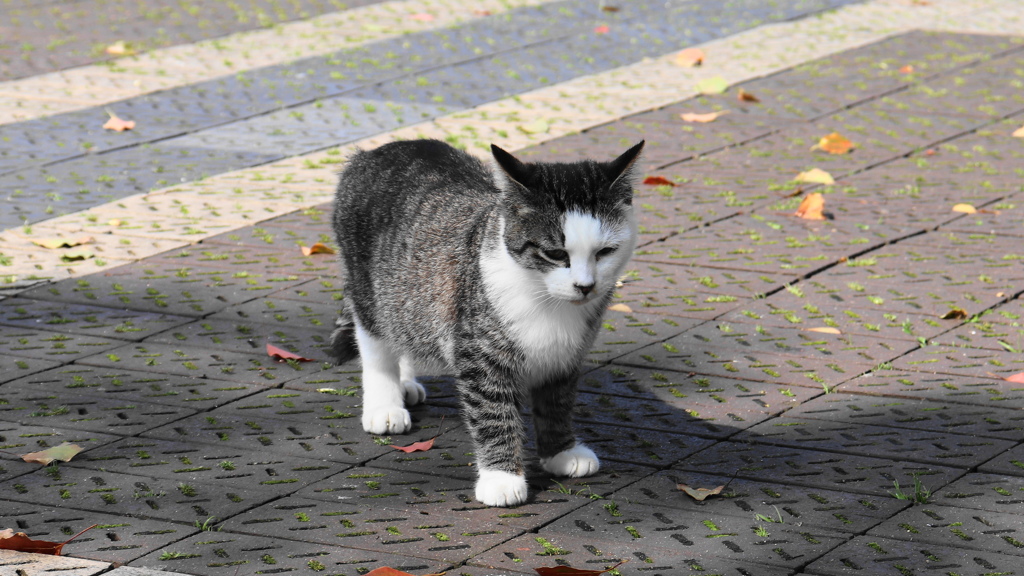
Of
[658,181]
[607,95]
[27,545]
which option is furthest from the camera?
[607,95]

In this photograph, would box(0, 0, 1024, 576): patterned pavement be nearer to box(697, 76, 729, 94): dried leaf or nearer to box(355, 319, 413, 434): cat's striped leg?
box(355, 319, 413, 434): cat's striped leg

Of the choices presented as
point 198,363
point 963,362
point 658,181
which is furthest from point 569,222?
point 658,181

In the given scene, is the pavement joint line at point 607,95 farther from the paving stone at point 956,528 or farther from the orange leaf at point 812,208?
the paving stone at point 956,528

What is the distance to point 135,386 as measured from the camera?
15.5ft

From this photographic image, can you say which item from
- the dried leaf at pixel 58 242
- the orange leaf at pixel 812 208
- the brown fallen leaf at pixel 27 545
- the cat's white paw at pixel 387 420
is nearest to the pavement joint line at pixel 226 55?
the dried leaf at pixel 58 242

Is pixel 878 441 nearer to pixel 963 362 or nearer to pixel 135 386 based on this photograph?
pixel 963 362

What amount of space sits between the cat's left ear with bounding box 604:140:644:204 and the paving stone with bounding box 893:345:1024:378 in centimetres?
166

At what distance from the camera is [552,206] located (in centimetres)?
377

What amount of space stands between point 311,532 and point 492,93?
631 cm

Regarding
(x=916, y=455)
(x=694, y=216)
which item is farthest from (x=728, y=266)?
(x=916, y=455)

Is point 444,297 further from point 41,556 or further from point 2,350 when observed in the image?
point 2,350

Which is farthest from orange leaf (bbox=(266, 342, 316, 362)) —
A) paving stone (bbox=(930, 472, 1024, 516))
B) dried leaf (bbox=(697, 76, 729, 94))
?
dried leaf (bbox=(697, 76, 729, 94))

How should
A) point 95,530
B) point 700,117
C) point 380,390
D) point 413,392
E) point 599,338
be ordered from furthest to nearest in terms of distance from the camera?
point 700,117
point 599,338
point 413,392
point 380,390
point 95,530

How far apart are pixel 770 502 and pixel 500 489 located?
0.81 metres
